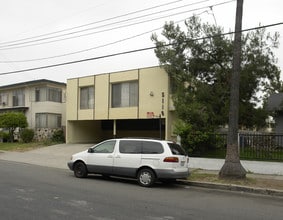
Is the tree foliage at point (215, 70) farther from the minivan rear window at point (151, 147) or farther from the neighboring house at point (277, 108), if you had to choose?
the minivan rear window at point (151, 147)

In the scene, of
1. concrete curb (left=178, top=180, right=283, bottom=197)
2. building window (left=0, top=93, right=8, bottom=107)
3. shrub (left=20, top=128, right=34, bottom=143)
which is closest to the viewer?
concrete curb (left=178, top=180, right=283, bottom=197)

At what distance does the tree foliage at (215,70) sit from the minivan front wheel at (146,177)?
8.40m

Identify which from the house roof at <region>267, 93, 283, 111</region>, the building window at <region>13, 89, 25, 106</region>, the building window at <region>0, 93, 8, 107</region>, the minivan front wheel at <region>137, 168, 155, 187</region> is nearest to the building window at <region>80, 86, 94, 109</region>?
the building window at <region>13, 89, 25, 106</region>

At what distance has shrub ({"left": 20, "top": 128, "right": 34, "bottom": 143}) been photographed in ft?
117

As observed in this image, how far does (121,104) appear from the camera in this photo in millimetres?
30219

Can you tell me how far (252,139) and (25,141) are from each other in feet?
77.3

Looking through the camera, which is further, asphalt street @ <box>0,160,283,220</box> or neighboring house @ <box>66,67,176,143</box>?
neighboring house @ <box>66,67,176,143</box>

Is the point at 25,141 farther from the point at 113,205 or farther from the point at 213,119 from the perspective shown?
the point at 113,205

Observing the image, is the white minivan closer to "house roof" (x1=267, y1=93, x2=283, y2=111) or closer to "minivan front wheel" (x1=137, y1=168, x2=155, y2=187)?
"minivan front wheel" (x1=137, y1=168, x2=155, y2=187)

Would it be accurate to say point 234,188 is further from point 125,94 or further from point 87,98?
point 87,98

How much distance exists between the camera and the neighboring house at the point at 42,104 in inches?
1481

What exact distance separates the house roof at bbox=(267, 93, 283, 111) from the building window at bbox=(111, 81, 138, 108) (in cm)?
920

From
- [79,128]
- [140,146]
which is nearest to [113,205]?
[140,146]

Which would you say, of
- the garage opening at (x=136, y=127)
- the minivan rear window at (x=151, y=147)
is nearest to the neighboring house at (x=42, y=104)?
→ the garage opening at (x=136, y=127)
